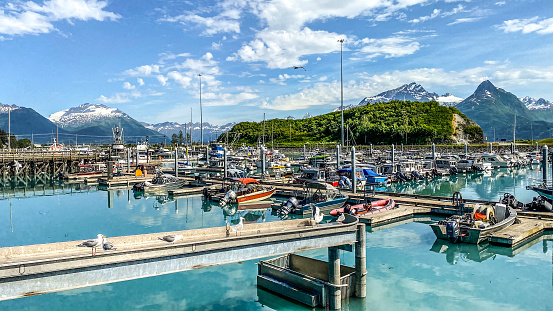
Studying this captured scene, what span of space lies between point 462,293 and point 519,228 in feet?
36.5

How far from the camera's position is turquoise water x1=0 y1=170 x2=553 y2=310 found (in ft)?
48.3

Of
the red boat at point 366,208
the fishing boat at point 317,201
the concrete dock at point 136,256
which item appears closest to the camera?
the concrete dock at point 136,256

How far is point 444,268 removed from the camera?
19.1 m

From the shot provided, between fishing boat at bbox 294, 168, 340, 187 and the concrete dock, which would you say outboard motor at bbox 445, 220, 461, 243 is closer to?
the concrete dock

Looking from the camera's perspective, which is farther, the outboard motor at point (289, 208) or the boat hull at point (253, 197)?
the boat hull at point (253, 197)

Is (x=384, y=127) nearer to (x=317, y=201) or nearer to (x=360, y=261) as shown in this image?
(x=317, y=201)

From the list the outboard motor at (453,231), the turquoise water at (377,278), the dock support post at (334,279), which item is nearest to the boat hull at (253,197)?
the turquoise water at (377,278)

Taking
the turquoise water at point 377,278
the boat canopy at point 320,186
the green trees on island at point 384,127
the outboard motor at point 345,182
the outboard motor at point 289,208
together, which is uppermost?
the green trees on island at point 384,127

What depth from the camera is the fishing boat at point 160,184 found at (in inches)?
1895

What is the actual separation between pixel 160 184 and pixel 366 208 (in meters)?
28.8

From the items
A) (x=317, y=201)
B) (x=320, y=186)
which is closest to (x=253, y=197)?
(x=317, y=201)

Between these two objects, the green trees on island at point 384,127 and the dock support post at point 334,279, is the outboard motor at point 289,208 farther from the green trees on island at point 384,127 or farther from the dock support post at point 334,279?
the green trees on island at point 384,127

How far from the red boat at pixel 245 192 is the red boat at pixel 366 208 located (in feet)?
32.0

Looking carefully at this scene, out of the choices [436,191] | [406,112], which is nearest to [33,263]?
[436,191]
